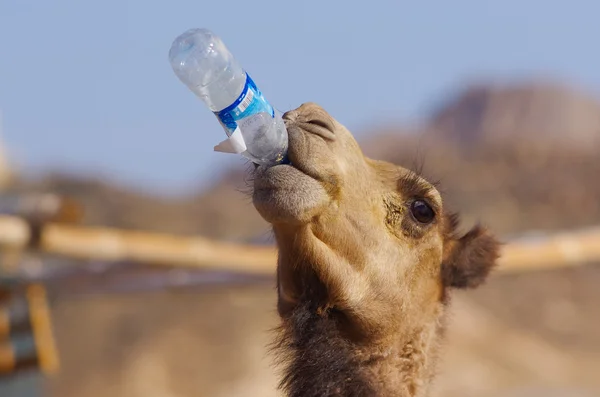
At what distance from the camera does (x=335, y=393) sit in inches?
131

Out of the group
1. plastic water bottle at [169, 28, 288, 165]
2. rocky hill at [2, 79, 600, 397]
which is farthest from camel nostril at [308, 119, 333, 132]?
rocky hill at [2, 79, 600, 397]

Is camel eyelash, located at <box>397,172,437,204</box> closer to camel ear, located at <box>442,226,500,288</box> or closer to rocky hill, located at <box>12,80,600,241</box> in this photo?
camel ear, located at <box>442,226,500,288</box>

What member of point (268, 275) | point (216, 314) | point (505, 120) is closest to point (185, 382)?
point (216, 314)

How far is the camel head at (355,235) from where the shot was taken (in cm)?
301

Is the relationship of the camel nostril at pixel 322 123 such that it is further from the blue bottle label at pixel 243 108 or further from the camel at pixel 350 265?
the blue bottle label at pixel 243 108

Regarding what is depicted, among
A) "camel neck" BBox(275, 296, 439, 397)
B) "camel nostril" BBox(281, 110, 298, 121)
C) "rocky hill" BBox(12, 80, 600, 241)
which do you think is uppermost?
"camel nostril" BBox(281, 110, 298, 121)

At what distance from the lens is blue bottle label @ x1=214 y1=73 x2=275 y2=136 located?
113 inches

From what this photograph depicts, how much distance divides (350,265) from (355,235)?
3.8 inches

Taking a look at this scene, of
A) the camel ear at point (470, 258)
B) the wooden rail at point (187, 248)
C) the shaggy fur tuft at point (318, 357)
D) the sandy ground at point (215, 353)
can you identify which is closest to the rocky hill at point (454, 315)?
the sandy ground at point (215, 353)

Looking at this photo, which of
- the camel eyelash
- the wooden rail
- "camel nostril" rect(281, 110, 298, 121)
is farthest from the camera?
the wooden rail

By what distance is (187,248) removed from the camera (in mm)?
7953

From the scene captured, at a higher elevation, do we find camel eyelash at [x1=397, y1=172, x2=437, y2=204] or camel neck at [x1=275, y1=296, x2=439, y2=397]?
camel eyelash at [x1=397, y1=172, x2=437, y2=204]

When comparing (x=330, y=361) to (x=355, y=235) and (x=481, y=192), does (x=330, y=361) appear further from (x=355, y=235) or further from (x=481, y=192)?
(x=481, y=192)

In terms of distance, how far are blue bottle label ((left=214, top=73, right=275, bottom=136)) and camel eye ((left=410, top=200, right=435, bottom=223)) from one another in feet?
2.71
